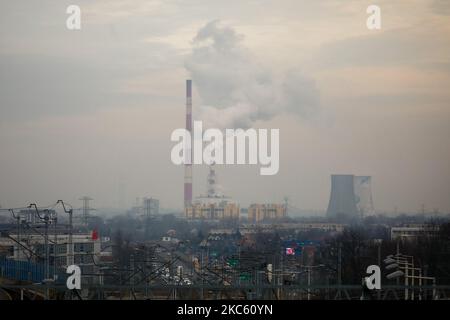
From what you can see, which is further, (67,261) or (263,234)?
(263,234)

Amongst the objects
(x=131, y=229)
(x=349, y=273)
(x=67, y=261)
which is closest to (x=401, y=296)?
(x=349, y=273)

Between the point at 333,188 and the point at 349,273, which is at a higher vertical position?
the point at 333,188
